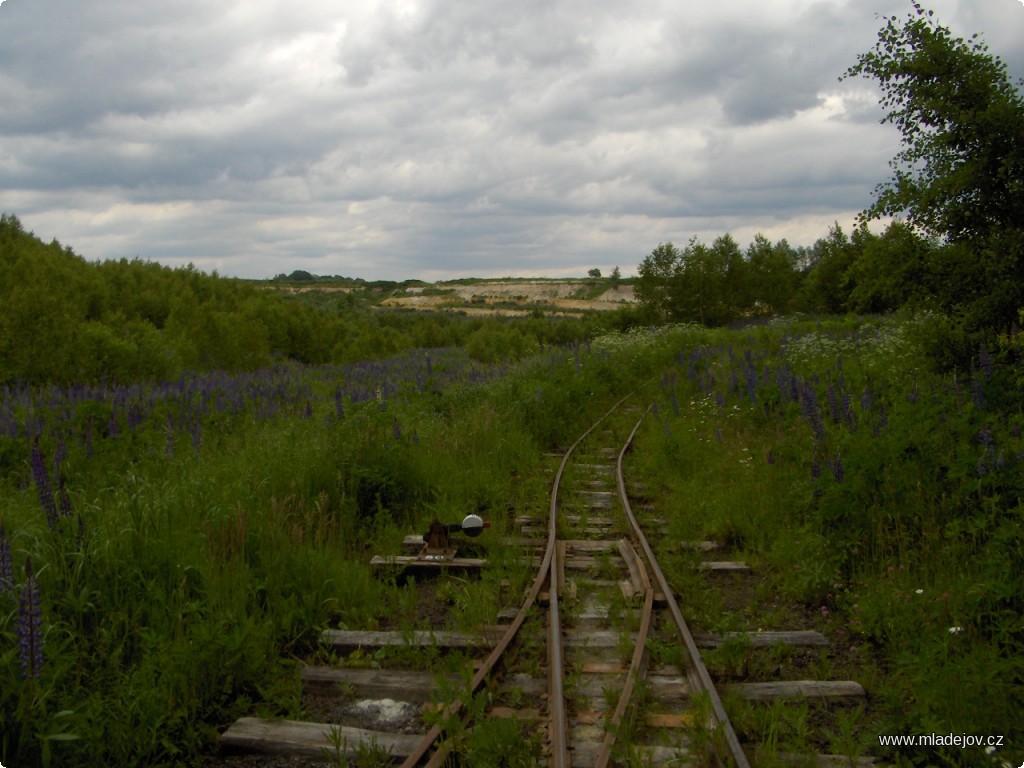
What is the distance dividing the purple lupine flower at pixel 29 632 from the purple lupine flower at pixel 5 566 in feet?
1.43

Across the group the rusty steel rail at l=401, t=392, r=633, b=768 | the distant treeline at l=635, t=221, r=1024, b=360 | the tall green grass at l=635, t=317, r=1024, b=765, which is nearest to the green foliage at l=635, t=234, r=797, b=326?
the distant treeline at l=635, t=221, r=1024, b=360

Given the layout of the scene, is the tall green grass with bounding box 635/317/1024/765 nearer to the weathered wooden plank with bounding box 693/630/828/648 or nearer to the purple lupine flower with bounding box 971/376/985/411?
the purple lupine flower with bounding box 971/376/985/411

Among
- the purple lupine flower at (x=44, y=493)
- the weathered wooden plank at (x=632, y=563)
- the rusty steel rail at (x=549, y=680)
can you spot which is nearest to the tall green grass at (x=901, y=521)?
the weathered wooden plank at (x=632, y=563)

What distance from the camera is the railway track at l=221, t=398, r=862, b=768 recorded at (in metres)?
4.07

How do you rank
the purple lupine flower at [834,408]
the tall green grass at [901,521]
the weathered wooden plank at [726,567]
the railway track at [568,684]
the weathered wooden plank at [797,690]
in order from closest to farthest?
the railway track at [568,684]
the tall green grass at [901,521]
the weathered wooden plank at [797,690]
the weathered wooden plank at [726,567]
the purple lupine flower at [834,408]

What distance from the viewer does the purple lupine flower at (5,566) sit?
4.32 metres

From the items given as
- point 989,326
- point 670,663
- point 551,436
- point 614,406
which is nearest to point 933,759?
Answer: point 670,663

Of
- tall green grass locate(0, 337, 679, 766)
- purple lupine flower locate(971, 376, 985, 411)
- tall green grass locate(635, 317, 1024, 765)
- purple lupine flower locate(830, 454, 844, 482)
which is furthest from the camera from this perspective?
purple lupine flower locate(971, 376, 985, 411)

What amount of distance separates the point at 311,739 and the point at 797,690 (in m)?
2.96

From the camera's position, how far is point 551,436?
1508cm

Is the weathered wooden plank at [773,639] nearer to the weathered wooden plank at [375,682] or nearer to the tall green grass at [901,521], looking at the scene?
the tall green grass at [901,521]

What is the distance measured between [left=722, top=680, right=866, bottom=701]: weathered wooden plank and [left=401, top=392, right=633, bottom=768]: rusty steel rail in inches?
43.4

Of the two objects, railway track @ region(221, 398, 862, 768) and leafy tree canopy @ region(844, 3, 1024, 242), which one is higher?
leafy tree canopy @ region(844, 3, 1024, 242)

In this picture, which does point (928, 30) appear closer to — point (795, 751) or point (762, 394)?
point (762, 394)
